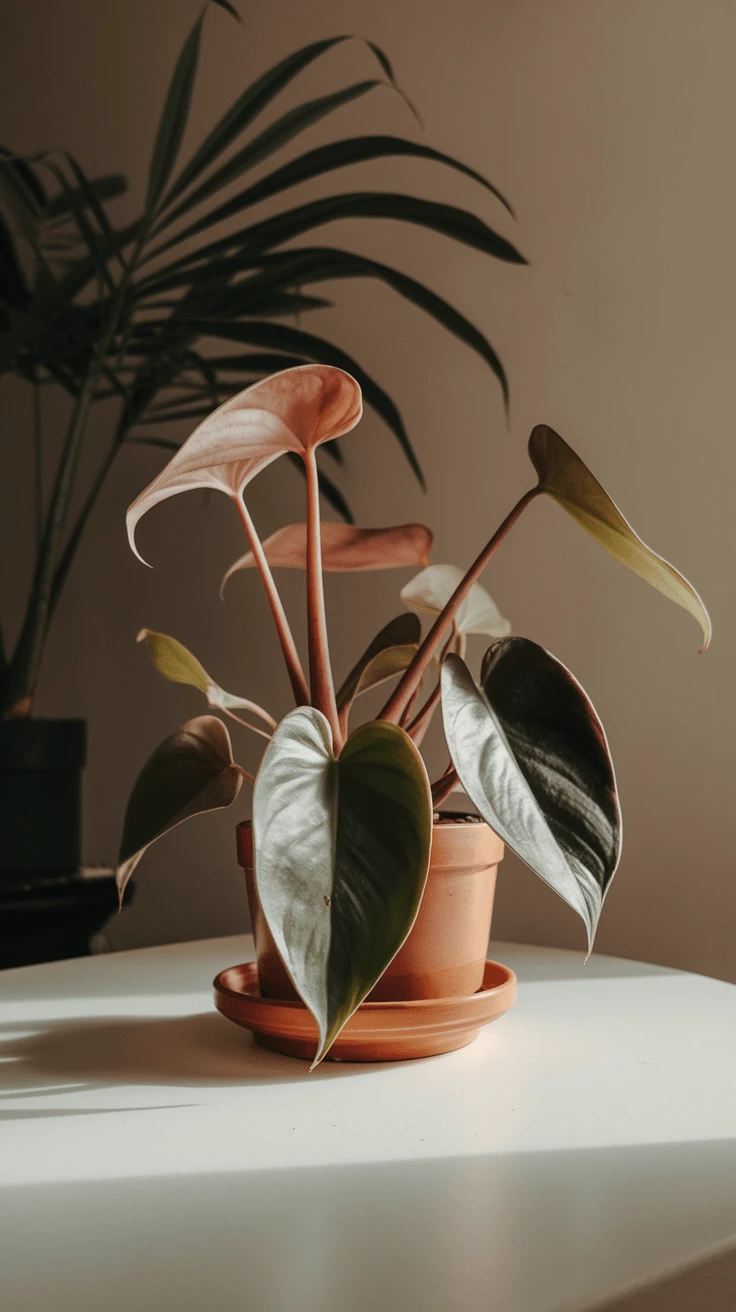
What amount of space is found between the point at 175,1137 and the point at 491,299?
1.11m

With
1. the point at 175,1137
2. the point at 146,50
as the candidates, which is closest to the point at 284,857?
the point at 175,1137

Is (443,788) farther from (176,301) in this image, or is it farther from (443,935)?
(176,301)

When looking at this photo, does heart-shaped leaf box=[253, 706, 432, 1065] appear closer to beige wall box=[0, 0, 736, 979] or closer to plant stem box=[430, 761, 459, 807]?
plant stem box=[430, 761, 459, 807]

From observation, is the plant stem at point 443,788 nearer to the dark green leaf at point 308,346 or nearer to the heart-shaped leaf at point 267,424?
the heart-shaped leaf at point 267,424

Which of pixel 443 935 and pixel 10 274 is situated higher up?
pixel 10 274

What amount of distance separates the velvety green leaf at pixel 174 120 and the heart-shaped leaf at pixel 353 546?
638mm

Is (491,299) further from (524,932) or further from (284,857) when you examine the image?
(284,857)

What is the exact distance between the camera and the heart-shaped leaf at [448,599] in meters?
0.73

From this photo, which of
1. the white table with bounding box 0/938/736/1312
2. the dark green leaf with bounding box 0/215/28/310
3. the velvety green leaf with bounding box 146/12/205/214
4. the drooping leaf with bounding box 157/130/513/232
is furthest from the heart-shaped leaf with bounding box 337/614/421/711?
the dark green leaf with bounding box 0/215/28/310

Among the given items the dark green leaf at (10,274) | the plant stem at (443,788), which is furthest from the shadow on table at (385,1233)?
the dark green leaf at (10,274)

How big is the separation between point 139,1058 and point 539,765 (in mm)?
313

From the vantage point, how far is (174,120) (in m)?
1.19

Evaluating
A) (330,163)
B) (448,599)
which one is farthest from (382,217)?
(448,599)

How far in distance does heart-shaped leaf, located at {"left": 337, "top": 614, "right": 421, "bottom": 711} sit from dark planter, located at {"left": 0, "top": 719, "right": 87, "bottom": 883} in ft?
2.05
